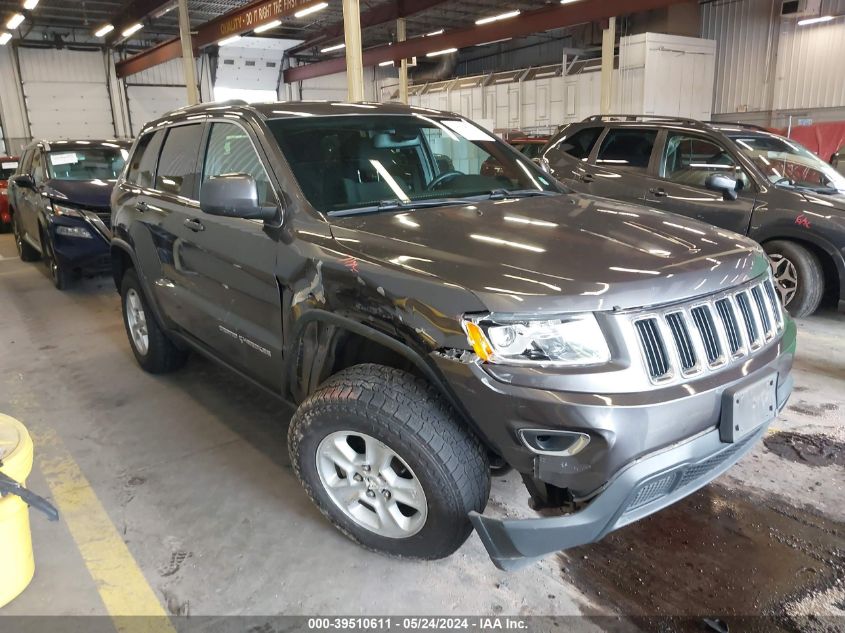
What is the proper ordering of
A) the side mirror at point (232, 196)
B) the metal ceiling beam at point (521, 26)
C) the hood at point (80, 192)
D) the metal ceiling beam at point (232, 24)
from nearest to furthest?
the side mirror at point (232, 196)
the hood at point (80, 192)
the metal ceiling beam at point (521, 26)
the metal ceiling beam at point (232, 24)

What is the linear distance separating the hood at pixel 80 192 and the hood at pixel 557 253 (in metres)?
5.67

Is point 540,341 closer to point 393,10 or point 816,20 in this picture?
point 816,20

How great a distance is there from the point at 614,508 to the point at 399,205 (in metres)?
1.52

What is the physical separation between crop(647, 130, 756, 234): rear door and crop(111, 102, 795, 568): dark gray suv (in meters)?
3.13

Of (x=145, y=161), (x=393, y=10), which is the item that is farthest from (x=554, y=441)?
(x=393, y=10)

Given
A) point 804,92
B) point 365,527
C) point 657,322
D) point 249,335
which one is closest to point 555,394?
point 657,322

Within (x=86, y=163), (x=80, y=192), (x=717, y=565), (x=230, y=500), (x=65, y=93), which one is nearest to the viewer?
(x=717, y=565)

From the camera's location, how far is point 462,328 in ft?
6.39

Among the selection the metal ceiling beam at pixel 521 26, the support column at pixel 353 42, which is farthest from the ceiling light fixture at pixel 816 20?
the support column at pixel 353 42

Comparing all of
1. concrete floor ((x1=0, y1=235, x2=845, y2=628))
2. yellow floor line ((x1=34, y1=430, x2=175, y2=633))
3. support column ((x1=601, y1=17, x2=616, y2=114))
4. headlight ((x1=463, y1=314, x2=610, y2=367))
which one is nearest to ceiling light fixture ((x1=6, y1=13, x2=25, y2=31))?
support column ((x1=601, y1=17, x2=616, y2=114))

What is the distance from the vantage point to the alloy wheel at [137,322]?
436 centimetres

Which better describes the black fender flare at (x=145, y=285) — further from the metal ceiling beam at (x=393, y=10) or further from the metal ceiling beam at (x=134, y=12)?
the metal ceiling beam at (x=134, y=12)

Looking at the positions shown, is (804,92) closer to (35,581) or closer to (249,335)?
(249,335)

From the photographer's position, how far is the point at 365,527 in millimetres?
2451
